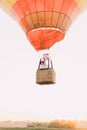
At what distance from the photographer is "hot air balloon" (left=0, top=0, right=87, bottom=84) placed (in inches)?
409

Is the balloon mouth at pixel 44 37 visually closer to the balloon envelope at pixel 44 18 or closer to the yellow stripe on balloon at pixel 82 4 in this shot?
the balloon envelope at pixel 44 18

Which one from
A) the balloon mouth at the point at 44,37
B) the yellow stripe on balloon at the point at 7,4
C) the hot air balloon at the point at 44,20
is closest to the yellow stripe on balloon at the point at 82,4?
the hot air balloon at the point at 44,20

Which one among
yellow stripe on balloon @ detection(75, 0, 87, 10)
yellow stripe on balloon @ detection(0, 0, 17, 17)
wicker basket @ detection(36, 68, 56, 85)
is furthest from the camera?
yellow stripe on balloon @ detection(75, 0, 87, 10)

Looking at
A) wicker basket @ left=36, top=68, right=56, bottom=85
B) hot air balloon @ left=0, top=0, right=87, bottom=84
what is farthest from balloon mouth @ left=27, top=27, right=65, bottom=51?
wicker basket @ left=36, top=68, right=56, bottom=85

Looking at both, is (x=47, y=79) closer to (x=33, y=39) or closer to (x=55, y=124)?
(x=33, y=39)

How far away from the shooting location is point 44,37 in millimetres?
10445

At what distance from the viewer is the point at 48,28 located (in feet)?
34.1

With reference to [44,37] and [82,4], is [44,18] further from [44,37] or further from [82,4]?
[82,4]

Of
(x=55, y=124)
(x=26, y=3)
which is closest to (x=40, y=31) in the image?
(x=26, y=3)

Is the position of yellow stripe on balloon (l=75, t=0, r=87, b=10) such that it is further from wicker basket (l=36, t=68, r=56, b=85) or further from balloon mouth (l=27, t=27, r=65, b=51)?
wicker basket (l=36, t=68, r=56, b=85)

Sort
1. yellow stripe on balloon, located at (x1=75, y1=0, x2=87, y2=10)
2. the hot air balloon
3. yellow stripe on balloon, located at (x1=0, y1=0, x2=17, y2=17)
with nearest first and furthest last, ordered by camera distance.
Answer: the hot air balloon → yellow stripe on balloon, located at (x1=0, y1=0, x2=17, y2=17) → yellow stripe on balloon, located at (x1=75, y1=0, x2=87, y2=10)

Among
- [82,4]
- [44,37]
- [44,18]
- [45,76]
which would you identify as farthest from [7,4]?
[45,76]

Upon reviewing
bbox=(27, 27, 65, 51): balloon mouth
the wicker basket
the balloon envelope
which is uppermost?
the balloon envelope

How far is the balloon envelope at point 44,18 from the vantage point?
10.4 m
